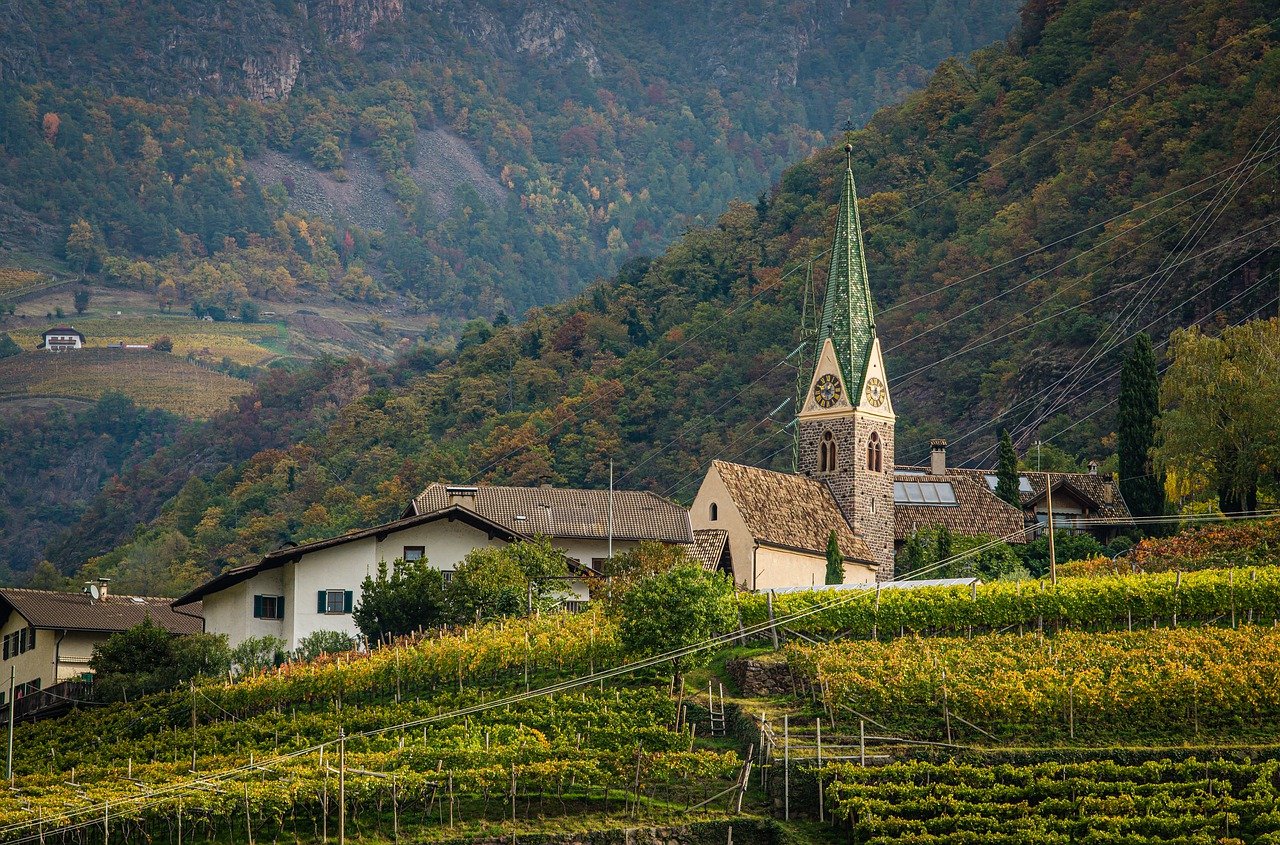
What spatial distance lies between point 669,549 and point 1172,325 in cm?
5789

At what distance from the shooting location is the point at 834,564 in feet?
266

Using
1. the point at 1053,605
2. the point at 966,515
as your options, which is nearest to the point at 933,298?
the point at 966,515

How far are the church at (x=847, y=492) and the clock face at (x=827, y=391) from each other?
1.8 inches

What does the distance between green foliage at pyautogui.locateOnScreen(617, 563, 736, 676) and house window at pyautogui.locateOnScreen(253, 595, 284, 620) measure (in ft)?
57.9

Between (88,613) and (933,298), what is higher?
(933,298)

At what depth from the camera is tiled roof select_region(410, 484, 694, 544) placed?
82562 mm

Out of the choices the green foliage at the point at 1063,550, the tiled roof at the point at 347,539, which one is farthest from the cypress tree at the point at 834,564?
the tiled roof at the point at 347,539

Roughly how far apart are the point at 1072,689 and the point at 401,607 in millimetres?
24430

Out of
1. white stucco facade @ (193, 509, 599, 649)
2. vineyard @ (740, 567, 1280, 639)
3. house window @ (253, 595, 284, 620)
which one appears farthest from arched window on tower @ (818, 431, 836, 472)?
house window @ (253, 595, 284, 620)

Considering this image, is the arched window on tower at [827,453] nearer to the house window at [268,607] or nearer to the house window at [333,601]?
the house window at [333,601]

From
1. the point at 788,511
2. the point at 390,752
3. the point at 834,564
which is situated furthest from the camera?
the point at 788,511

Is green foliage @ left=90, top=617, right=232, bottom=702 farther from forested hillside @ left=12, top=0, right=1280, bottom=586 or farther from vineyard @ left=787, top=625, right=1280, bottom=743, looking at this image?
forested hillside @ left=12, top=0, right=1280, bottom=586

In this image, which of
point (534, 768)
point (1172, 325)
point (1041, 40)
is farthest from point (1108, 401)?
point (534, 768)

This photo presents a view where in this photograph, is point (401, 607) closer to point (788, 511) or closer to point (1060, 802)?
point (788, 511)
